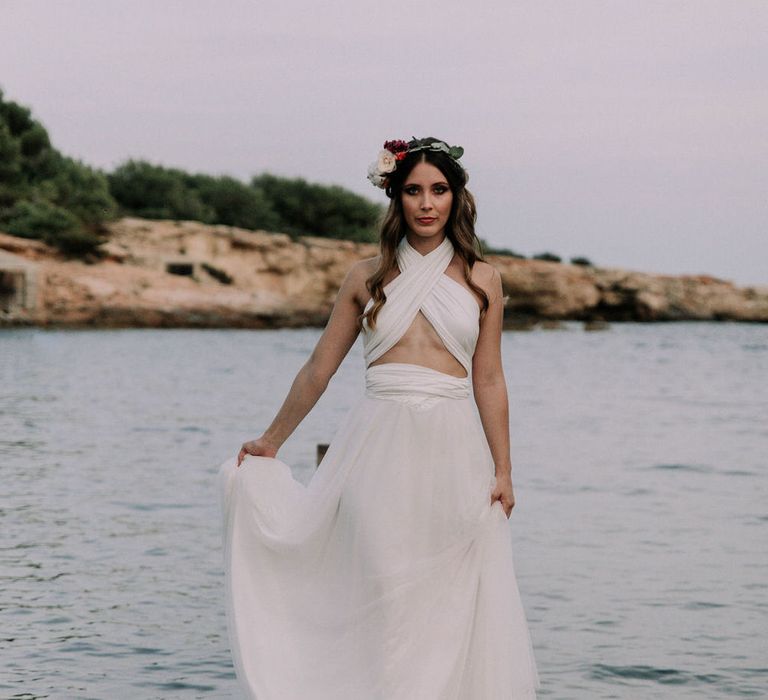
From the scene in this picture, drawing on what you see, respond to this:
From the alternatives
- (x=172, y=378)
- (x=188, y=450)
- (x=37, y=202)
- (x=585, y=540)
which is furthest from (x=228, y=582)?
(x=37, y=202)

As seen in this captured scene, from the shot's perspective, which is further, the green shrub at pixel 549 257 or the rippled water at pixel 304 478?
the green shrub at pixel 549 257

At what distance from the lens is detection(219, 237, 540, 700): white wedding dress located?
398 cm

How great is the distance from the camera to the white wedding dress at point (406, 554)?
157 inches

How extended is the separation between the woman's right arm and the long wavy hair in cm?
8

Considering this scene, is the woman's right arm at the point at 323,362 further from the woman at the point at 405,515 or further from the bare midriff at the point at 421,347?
the bare midriff at the point at 421,347

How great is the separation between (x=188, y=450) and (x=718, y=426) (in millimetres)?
9368

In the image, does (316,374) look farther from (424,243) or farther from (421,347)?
(424,243)

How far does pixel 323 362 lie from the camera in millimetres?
4242

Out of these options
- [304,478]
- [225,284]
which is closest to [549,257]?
[225,284]

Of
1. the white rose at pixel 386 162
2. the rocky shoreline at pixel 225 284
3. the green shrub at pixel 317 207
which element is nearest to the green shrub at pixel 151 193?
the rocky shoreline at pixel 225 284

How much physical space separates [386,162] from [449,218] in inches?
9.9

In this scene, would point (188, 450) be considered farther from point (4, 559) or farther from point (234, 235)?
point (234, 235)

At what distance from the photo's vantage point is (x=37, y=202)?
61438mm

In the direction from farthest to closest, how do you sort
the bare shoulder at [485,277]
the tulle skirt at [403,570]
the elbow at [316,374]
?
the elbow at [316,374]
the bare shoulder at [485,277]
the tulle skirt at [403,570]
